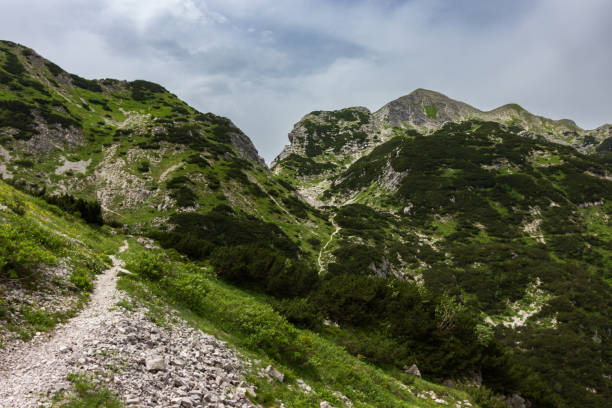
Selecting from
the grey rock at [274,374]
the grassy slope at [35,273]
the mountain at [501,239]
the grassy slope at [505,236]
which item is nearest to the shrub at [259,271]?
the mountain at [501,239]

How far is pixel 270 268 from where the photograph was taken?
78.8 feet

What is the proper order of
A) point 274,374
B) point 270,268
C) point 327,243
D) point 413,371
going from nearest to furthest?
point 274,374 → point 413,371 → point 270,268 → point 327,243

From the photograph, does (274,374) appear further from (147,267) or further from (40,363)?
(147,267)

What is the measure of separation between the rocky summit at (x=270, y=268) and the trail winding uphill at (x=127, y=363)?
0.05m

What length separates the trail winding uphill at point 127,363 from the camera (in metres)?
5.35

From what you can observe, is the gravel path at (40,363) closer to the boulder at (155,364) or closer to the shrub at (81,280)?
the boulder at (155,364)

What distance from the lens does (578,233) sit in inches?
3501

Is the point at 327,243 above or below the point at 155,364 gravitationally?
above

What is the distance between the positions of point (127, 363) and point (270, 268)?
698 inches

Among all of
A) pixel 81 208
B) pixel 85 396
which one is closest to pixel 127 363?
pixel 85 396

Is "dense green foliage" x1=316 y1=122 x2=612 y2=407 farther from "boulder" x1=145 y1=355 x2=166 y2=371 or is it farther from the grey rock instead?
"boulder" x1=145 y1=355 x2=166 y2=371

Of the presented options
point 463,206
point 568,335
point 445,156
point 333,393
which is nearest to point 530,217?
point 463,206

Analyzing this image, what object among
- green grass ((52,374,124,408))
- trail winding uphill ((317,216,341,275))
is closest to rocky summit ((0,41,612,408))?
green grass ((52,374,124,408))

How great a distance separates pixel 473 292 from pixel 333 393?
2645 inches
